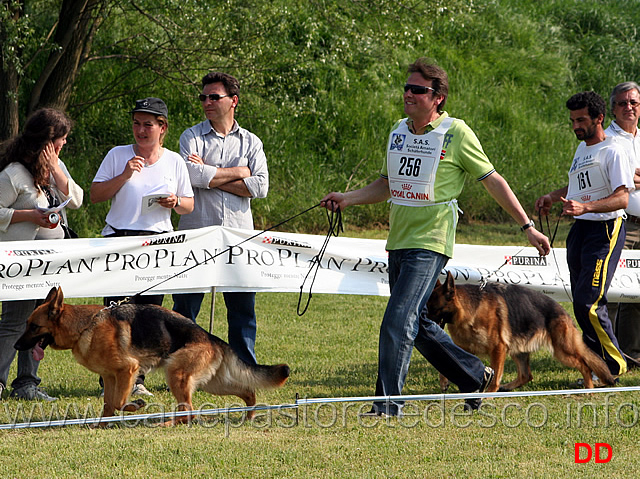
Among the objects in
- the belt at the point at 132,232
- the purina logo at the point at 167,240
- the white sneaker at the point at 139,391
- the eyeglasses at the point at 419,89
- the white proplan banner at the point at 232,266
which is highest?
the eyeglasses at the point at 419,89

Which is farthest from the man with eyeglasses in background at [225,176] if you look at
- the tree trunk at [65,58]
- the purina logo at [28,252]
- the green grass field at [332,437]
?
the tree trunk at [65,58]

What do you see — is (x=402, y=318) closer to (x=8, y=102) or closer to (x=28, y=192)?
(x=28, y=192)

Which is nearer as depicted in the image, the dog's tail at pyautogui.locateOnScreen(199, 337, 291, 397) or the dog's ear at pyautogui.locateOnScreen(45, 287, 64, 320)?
the dog's ear at pyautogui.locateOnScreen(45, 287, 64, 320)

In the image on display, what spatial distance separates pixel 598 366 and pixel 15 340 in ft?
14.0

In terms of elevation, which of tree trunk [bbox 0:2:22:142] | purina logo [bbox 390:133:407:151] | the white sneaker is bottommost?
the white sneaker

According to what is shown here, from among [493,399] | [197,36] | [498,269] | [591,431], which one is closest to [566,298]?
[498,269]

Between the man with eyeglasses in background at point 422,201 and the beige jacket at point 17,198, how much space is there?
242 cm

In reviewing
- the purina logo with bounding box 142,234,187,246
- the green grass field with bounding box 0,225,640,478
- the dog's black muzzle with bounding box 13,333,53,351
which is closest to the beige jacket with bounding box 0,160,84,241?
the purina logo with bounding box 142,234,187,246

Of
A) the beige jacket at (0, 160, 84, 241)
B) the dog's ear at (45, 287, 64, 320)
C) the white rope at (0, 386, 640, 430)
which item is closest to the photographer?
the white rope at (0, 386, 640, 430)

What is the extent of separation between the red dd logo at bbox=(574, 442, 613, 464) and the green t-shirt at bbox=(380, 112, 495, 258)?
136cm

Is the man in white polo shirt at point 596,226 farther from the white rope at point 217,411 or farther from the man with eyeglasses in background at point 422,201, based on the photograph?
the man with eyeglasses in background at point 422,201

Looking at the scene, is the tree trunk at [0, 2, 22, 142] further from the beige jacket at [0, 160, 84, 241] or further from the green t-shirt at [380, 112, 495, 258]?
the green t-shirt at [380, 112, 495, 258]

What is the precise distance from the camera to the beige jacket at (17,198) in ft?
18.1

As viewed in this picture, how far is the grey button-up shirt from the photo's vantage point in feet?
20.6
